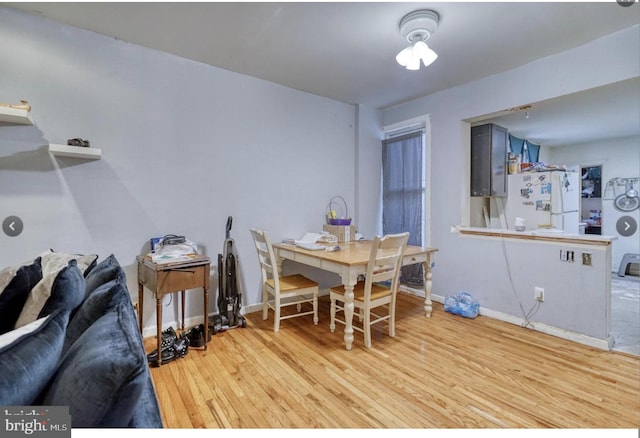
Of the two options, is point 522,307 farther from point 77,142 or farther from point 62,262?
point 77,142

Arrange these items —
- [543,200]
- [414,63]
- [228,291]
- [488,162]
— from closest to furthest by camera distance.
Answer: [414,63] < [228,291] < [543,200] < [488,162]

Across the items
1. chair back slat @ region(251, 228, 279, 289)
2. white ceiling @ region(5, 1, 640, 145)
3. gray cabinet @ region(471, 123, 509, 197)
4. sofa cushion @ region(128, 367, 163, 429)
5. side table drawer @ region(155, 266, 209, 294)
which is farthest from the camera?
gray cabinet @ region(471, 123, 509, 197)

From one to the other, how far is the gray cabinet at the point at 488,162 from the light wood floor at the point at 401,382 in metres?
1.60

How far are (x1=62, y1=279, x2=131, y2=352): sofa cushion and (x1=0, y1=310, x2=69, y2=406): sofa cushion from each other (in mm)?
184

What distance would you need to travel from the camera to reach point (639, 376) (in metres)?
1.95

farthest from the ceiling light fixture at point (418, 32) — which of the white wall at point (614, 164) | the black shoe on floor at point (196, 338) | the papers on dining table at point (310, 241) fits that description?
the white wall at point (614, 164)

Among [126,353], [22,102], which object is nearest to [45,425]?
[126,353]

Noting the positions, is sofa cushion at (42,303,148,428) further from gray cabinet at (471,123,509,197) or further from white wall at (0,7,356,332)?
gray cabinet at (471,123,509,197)

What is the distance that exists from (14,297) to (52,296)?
233 mm

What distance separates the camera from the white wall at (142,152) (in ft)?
6.78

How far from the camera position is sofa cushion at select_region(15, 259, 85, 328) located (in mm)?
1074

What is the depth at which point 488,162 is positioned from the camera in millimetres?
3379

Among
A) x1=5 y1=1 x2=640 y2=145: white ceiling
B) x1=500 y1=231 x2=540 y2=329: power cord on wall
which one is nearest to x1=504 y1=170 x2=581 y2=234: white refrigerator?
x1=500 y1=231 x2=540 y2=329: power cord on wall

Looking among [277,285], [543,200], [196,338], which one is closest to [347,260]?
[277,285]
